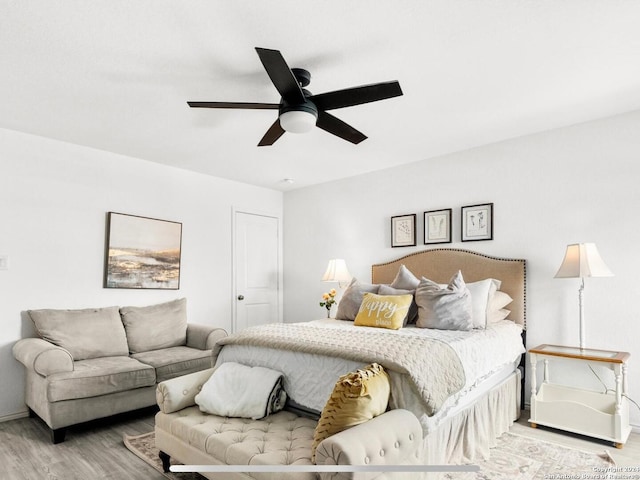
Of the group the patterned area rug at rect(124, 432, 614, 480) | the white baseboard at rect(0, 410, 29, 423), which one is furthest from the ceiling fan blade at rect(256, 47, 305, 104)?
the white baseboard at rect(0, 410, 29, 423)

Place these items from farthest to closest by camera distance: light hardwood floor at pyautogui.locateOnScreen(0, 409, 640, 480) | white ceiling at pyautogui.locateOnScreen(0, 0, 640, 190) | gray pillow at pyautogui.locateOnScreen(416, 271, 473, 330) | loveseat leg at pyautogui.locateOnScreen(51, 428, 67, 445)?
gray pillow at pyautogui.locateOnScreen(416, 271, 473, 330) < loveseat leg at pyautogui.locateOnScreen(51, 428, 67, 445) < light hardwood floor at pyautogui.locateOnScreen(0, 409, 640, 480) < white ceiling at pyautogui.locateOnScreen(0, 0, 640, 190)

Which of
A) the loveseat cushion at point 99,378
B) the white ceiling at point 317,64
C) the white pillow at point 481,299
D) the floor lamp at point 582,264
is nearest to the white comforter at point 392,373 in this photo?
the white pillow at point 481,299

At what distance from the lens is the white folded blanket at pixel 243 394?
224 centimetres

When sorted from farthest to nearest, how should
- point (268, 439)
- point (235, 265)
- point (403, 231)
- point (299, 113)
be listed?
point (235, 265)
point (403, 231)
point (299, 113)
point (268, 439)

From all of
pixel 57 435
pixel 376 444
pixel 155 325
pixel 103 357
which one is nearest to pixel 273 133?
pixel 376 444

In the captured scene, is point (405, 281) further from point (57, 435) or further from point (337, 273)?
point (57, 435)

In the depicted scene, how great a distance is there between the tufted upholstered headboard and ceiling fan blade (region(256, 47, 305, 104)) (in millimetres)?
2403

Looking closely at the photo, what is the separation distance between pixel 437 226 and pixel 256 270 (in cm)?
245

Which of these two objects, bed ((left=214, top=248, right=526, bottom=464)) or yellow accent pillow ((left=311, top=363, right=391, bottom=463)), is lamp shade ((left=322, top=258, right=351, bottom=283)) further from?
yellow accent pillow ((left=311, top=363, right=391, bottom=463))

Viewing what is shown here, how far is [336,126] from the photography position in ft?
8.72

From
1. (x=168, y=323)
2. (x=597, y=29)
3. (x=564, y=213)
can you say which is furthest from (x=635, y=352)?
(x=168, y=323)

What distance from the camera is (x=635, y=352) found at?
10.00 ft

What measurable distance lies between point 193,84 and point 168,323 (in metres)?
2.46

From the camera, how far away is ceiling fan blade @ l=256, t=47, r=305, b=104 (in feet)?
6.10
